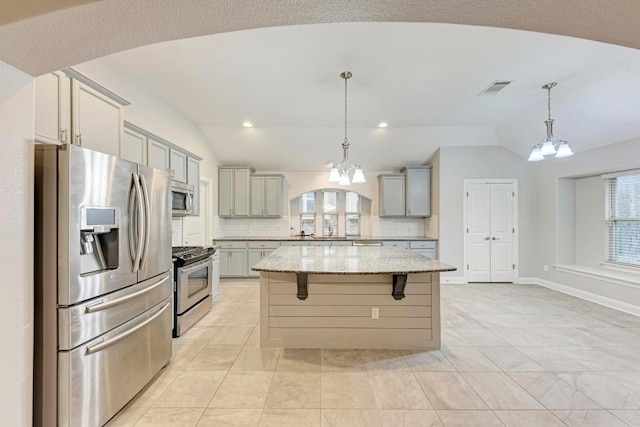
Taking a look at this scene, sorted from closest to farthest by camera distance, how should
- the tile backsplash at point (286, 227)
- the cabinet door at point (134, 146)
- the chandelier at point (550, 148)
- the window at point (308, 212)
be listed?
the cabinet door at point (134, 146), the chandelier at point (550, 148), the tile backsplash at point (286, 227), the window at point (308, 212)

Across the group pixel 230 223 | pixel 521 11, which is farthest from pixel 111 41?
pixel 230 223

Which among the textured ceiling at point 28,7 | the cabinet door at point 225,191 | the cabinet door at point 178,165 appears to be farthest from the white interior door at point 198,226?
the textured ceiling at point 28,7

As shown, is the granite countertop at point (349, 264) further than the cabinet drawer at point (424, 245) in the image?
No

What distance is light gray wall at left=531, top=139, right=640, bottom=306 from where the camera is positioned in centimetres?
414

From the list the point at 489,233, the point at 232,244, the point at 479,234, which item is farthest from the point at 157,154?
the point at 489,233

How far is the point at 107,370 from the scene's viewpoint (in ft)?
6.00

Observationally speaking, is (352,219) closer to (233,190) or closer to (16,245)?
(233,190)

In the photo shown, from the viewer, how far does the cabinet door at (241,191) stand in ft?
20.7

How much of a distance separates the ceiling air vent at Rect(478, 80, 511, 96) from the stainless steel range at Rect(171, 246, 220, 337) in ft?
14.1

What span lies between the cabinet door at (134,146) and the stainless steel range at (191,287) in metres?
1.16

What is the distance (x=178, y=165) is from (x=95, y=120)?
1930 millimetres

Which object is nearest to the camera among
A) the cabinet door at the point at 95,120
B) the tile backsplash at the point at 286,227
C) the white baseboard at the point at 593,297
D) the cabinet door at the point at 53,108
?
the cabinet door at the point at 53,108

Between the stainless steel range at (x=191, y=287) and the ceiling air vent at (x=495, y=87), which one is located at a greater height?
the ceiling air vent at (x=495, y=87)

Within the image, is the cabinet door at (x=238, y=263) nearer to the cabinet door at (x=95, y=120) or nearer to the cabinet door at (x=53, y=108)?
the cabinet door at (x=95, y=120)
